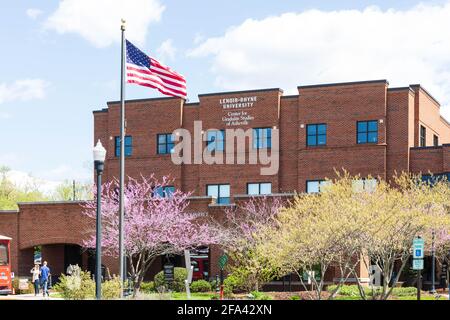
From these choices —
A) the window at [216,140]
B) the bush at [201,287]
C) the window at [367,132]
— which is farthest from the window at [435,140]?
the bush at [201,287]

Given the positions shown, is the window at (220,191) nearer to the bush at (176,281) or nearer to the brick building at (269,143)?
the brick building at (269,143)

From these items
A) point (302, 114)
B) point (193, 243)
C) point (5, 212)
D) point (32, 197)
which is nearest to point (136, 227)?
point (193, 243)

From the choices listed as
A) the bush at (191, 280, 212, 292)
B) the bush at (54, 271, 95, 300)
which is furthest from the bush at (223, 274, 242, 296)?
the bush at (54, 271, 95, 300)

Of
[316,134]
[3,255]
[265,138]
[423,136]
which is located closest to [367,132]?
[316,134]

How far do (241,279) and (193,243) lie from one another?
7.26 meters

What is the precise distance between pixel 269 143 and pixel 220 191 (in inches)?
215

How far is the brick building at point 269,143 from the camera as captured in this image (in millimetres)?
55562

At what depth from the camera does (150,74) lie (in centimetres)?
2755

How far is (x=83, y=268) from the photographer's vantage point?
59.6 m

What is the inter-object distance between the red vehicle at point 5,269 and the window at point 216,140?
856 inches

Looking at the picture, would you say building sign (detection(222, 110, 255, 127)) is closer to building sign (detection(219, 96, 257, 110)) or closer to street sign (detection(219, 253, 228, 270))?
building sign (detection(219, 96, 257, 110))

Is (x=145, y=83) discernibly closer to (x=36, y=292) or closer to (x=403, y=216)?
(x=403, y=216)

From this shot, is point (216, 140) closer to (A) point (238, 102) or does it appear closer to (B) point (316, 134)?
(A) point (238, 102)

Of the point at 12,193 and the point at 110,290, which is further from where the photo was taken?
the point at 12,193
